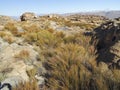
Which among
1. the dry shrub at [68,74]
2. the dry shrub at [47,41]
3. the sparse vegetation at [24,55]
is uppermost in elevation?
the dry shrub at [68,74]

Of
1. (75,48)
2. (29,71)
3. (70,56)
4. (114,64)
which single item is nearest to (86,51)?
(75,48)

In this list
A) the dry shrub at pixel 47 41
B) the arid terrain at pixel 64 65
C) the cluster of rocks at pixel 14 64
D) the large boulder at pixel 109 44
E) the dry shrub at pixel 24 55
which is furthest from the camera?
the dry shrub at pixel 47 41

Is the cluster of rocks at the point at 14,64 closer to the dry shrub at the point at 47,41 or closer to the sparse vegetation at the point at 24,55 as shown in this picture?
the sparse vegetation at the point at 24,55

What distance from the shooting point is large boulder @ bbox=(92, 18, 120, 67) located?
7379 mm

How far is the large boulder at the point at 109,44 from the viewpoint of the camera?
738 cm

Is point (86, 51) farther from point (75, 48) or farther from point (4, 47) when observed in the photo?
point (4, 47)

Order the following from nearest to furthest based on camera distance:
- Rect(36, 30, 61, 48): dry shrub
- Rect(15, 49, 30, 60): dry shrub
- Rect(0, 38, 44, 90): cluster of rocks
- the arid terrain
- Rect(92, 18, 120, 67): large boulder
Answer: the arid terrain → Rect(0, 38, 44, 90): cluster of rocks → Rect(92, 18, 120, 67): large boulder → Rect(15, 49, 30, 60): dry shrub → Rect(36, 30, 61, 48): dry shrub

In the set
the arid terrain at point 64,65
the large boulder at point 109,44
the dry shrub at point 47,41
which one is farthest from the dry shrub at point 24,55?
the large boulder at point 109,44

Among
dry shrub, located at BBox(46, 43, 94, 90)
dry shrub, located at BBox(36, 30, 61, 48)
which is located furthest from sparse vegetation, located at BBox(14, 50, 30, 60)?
dry shrub, located at BBox(36, 30, 61, 48)

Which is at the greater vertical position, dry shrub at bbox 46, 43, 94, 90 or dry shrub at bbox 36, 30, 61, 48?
dry shrub at bbox 46, 43, 94, 90

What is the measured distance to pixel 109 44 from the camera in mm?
8750

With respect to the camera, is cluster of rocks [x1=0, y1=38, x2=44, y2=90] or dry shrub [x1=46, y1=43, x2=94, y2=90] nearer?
dry shrub [x1=46, y1=43, x2=94, y2=90]

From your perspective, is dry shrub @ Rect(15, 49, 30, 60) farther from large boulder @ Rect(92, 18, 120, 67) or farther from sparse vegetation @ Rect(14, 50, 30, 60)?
large boulder @ Rect(92, 18, 120, 67)

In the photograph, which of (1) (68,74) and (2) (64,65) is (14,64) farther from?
(1) (68,74)
